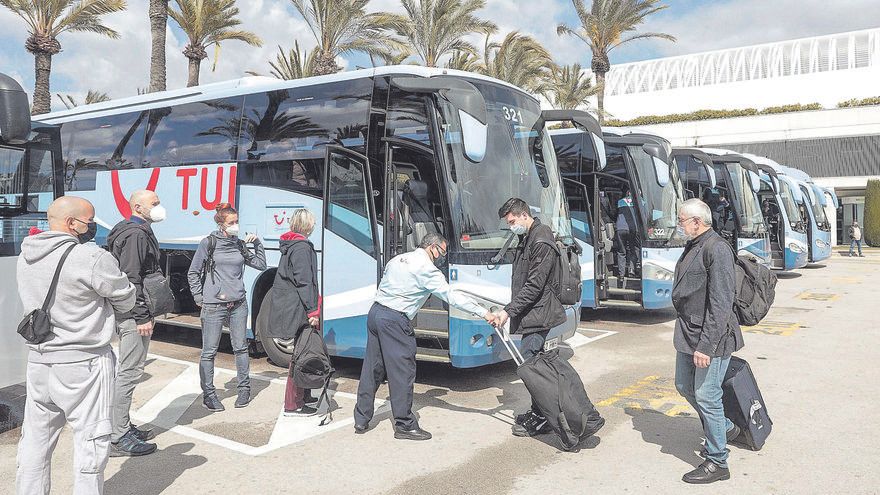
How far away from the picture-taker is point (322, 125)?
8.10 m

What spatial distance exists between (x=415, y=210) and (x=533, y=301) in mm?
2221

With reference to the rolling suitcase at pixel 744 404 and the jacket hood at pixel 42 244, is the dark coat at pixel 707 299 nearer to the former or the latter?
the rolling suitcase at pixel 744 404

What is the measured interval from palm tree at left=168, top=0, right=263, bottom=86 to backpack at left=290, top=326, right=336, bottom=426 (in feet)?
59.1

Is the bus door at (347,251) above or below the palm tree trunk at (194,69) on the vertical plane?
below

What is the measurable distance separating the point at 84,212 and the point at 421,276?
2635 mm

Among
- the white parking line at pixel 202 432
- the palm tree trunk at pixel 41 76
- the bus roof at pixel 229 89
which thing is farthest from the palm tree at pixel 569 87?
the white parking line at pixel 202 432

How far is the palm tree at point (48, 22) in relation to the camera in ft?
68.6

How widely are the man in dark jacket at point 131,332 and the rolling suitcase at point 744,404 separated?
14.6 ft

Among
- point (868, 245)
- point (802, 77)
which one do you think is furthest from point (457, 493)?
point (802, 77)

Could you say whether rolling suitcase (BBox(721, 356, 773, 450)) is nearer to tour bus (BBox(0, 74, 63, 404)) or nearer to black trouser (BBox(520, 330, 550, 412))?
black trouser (BBox(520, 330, 550, 412))

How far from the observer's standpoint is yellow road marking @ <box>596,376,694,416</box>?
6.52 m

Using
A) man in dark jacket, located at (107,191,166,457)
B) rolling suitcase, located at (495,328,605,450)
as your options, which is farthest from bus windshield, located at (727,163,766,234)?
man in dark jacket, located at (107,191,166,457)

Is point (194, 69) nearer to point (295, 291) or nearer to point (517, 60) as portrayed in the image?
point (517, 60)

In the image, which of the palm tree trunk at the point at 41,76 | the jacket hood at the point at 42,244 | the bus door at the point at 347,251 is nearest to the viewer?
the jacket hood at the point at 42,244
